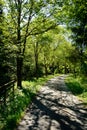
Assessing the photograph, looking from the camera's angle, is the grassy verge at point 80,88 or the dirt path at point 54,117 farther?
the grassy verge at point 80,88

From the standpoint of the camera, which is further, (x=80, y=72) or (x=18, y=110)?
(x=80, y=72)

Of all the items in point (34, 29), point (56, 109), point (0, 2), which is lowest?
point (56, 109)

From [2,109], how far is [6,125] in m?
1.98

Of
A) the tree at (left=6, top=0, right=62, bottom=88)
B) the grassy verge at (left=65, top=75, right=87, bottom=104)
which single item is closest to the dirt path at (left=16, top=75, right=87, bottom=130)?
the grassy verge at (left=65, top=75, right=87, bottom=104)

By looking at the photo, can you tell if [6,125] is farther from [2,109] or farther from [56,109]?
[56,109]

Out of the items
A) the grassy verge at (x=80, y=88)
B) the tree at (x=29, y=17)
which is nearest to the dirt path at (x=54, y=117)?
the grassy verge at (x=80, y=88)

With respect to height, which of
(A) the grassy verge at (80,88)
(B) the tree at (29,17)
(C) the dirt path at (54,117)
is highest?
(B) the tree at (29,17)

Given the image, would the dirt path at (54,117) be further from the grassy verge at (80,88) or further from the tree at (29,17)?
the tree at (29,17)

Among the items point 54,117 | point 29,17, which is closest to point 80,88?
point 29,17

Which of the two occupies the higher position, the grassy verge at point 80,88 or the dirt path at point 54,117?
the dirt path at point 54,117

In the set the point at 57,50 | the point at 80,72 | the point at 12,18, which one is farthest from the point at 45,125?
the point at 57,50

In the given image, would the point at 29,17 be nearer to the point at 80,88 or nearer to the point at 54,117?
the point at 80,88

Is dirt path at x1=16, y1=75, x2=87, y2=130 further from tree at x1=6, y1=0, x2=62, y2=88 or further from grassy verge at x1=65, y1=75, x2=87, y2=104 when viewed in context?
tree at x1=6, y1=0, x2=62, y2=88

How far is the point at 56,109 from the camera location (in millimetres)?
14844
